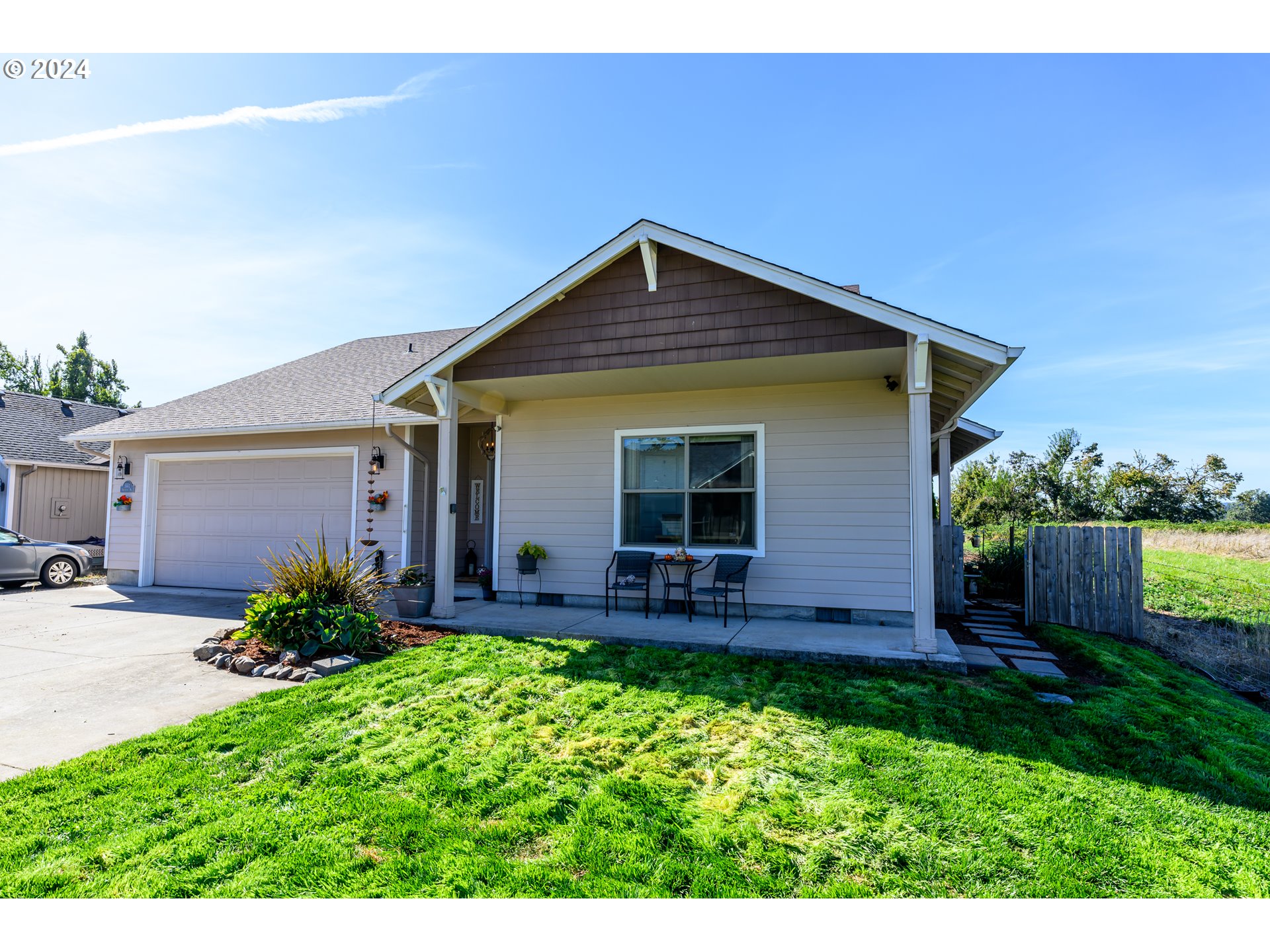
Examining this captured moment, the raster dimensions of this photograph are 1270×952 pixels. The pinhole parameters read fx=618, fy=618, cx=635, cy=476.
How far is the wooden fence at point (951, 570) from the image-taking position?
841 centimetres

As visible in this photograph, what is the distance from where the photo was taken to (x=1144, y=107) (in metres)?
6.62

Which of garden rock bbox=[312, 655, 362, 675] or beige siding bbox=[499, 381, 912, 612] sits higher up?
beige siding bbox=[499, 381, 912, 612]

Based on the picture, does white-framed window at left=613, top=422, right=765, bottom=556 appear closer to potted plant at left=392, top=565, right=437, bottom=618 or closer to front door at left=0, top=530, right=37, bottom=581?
potted plant at left=392, top=565, right=437, bottom=618

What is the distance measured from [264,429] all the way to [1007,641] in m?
10.3

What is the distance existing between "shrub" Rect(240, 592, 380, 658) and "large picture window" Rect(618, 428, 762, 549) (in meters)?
3.27

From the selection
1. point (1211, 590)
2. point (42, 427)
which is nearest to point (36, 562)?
point (42, 427)

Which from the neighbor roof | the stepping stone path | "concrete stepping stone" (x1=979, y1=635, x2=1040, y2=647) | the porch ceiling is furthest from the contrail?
"concrete stepping stone" (x1=979, y1=635, x2=1040, y2=647)

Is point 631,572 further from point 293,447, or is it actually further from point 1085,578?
point 293,447

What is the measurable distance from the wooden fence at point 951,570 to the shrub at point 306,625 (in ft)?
23.5

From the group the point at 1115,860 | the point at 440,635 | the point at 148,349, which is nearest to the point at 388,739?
the point at 440,635

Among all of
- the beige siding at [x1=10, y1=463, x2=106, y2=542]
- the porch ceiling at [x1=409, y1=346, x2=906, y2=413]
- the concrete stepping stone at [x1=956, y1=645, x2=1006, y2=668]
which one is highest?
the porch ceiling at [x1=409, y1=346, x2=906, y2=413]

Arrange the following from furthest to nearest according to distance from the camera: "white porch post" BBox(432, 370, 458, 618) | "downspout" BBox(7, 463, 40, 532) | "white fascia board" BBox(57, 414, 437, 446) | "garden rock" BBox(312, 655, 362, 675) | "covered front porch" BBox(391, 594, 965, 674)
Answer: "downspout" BBox(7, 463, 40, 532), "white fascia board" BBox(57, 414, 437, 446), "white porch post" BBox(432, 370, 458, 618), "covered front porch" BBox(391, 594, 965, 674), "garden rock" BBox(312, 655, 362, 675)

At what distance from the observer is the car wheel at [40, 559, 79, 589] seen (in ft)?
35.1
